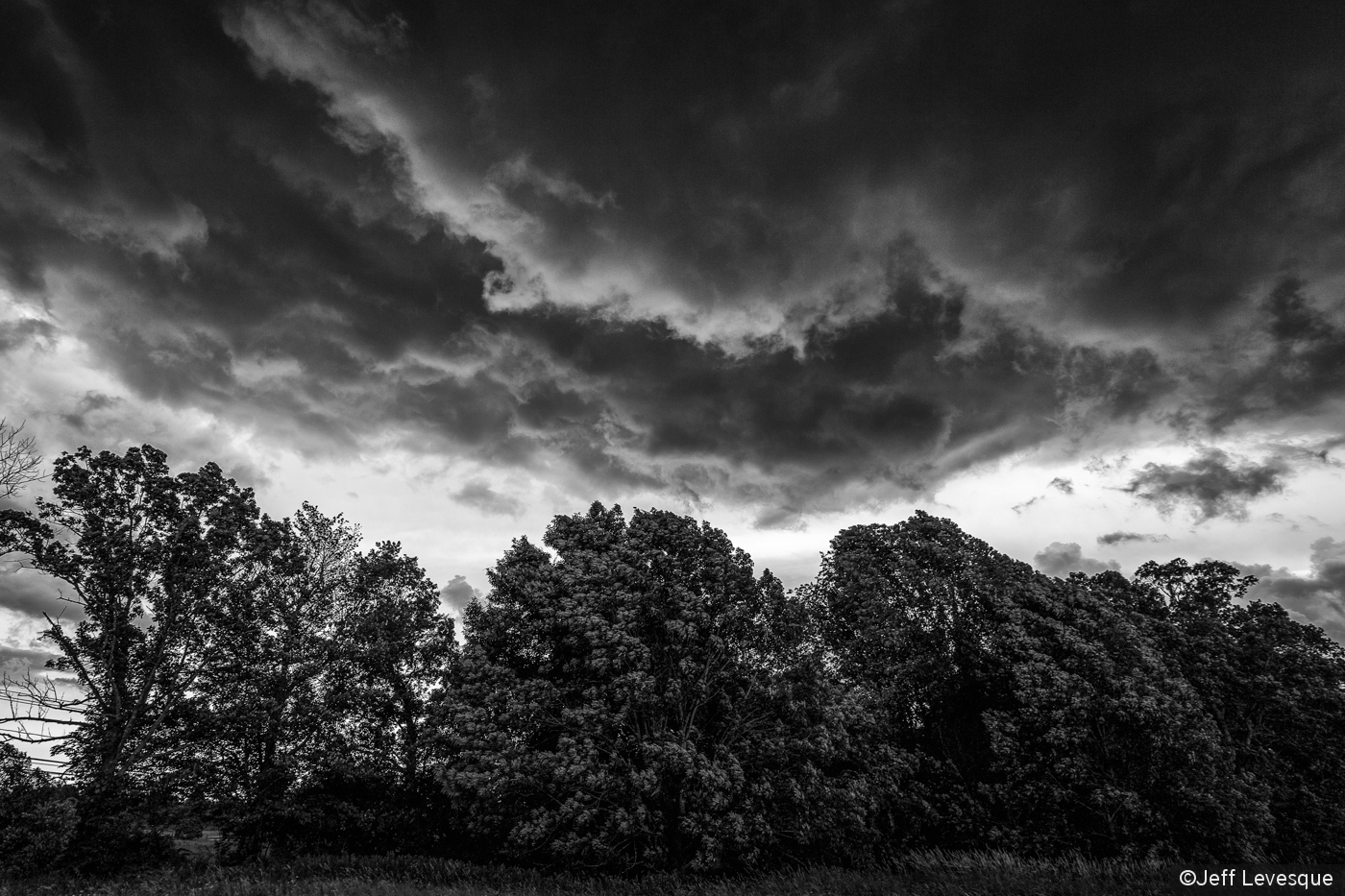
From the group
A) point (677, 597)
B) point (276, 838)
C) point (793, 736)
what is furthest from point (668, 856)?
point (276, 838)

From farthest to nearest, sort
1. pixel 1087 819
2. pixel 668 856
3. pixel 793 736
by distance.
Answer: pixel 1087 819 → pixel 793 736 → pixel 668 856

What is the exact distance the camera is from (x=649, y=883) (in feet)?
62.1

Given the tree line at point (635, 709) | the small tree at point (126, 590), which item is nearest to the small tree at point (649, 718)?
the tree line at point (635, 709)

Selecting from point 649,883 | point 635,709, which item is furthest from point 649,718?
point 649,883

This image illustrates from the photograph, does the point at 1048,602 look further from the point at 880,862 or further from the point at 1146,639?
the point at 880,862

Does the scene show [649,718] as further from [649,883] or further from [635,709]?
[649,883]

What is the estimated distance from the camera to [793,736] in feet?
78.6

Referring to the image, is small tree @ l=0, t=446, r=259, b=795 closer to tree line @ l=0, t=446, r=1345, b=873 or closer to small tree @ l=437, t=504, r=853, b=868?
tree line @ l=0, t=446, r=1345, b=873

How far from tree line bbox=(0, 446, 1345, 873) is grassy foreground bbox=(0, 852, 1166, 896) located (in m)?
2.16

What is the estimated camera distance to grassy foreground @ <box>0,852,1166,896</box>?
12859 millimetres

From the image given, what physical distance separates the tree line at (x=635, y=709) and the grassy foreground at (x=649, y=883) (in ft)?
7.10

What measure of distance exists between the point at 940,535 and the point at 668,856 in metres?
23.0

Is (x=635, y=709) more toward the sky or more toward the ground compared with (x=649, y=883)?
more toward the sky

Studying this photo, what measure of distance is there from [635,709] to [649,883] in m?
Answer: 5.64
